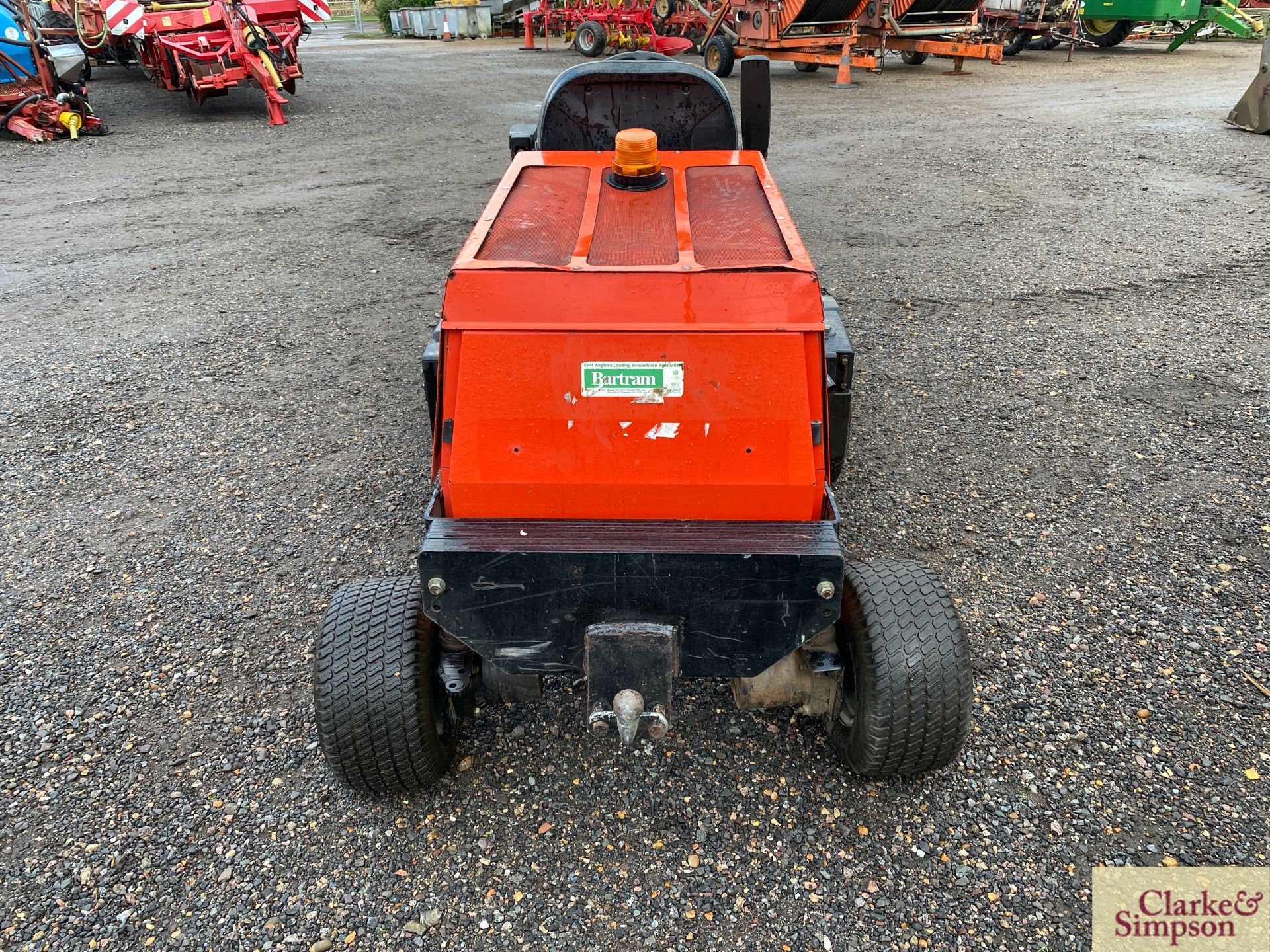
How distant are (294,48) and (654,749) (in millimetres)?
12809

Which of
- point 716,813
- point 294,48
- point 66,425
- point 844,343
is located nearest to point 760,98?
point 844,343

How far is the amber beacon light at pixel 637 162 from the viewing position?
103 inches

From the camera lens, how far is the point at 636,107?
11.6ft

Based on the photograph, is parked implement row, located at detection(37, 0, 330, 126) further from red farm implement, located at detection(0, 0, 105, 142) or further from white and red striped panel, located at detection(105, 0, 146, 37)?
red farm implement, located at detection(0, 0, 105, 142)

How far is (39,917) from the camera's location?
1.93 metres

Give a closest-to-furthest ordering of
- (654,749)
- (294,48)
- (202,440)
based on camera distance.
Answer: (654,749)
(202,440)
(294,48)

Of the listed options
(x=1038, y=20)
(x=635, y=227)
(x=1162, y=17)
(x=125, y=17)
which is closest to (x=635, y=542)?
(x=635, y=227)

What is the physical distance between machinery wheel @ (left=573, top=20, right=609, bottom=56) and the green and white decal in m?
16.8

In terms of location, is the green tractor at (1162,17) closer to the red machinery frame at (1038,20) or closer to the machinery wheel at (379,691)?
the red machinery frame at (1038,20)

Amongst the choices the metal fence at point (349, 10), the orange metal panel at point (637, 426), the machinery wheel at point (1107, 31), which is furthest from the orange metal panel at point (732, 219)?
the metal fence at point (349, 10)

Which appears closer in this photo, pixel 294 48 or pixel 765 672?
pixel 765 672

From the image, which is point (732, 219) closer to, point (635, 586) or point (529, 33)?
point (635, 586)

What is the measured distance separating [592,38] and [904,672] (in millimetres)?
17361

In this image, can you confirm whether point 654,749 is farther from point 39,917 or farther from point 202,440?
point 202,440
